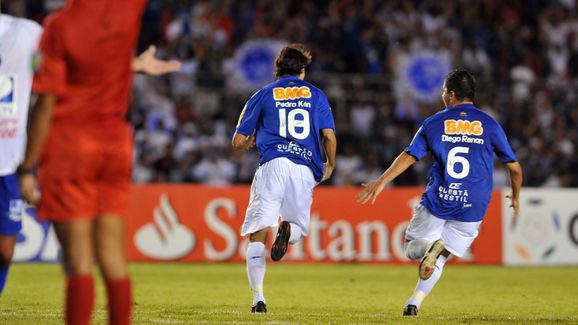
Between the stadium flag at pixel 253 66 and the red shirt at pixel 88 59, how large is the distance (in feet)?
49.9

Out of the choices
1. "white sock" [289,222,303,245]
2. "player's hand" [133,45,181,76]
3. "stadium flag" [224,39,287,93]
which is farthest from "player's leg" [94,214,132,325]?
"stadium flag" [224,39,287,93]

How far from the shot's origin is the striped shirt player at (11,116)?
7.91 metres

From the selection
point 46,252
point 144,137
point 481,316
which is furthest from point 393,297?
point 144,137

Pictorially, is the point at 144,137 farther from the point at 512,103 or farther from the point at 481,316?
the point at 481,316

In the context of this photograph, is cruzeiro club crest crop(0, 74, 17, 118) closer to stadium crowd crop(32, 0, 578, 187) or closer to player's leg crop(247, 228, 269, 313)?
player's leg crop(247, 228, 269, 313)

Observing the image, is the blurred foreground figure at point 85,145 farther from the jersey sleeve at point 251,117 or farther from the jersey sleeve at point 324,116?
the jersey sleeve at point 324,116

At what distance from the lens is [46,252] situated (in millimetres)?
17641

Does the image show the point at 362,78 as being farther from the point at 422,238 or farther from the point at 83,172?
the point at 83,172

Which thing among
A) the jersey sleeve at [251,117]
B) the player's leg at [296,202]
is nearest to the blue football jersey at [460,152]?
the player's leg at [296,202]

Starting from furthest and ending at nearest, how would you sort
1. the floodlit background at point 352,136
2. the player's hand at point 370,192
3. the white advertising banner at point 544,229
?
1. the white advertising banner at point 544,229
2. the floodlit background at point 352,136
3. the player's hand at point 370,192

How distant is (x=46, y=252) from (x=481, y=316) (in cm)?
981

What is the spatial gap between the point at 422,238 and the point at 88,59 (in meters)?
4.67

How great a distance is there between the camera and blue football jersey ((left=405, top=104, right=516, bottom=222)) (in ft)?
31.4

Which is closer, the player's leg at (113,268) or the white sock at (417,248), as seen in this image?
the player's leg at (113,268)
